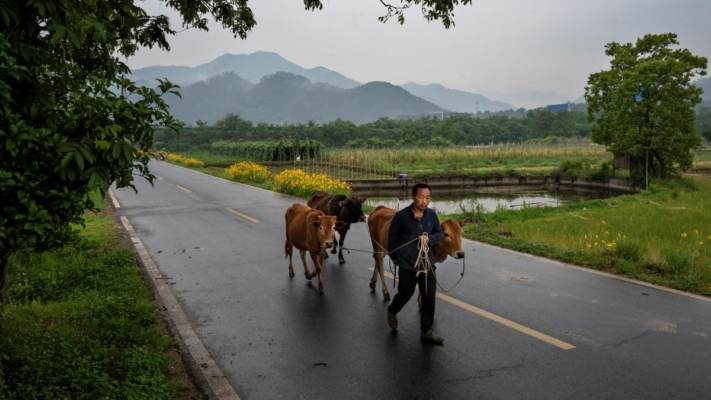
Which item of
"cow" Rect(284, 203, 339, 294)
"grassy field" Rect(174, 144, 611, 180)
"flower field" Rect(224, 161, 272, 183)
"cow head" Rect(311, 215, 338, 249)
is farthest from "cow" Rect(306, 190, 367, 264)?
"grassy field" Rect(174, 144, 611, 180)

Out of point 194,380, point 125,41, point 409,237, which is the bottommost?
point 194,380

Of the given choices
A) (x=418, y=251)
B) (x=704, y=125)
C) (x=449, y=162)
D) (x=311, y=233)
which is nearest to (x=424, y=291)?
(x=418, y=251)

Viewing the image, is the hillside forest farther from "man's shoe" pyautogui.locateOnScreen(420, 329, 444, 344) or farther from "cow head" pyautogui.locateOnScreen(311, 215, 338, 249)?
"man's shoe" pyautogui.locateOnScreen(420, 329, 444, 344)

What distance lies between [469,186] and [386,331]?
3149 cm

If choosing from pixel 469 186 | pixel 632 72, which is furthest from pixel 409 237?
pixel 469 186

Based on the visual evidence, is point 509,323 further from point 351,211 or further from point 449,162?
point 449,162

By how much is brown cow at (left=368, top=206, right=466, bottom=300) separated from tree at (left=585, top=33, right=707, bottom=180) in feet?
78.0

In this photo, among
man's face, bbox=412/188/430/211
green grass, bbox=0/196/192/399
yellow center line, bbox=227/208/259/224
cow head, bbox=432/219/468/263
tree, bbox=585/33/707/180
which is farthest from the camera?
tree, bbox=585/33/707/180

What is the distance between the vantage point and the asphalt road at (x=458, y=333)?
4824 millimetres

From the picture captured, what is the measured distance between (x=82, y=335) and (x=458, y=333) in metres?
4.47

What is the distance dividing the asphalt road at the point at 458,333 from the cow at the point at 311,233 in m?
0.51

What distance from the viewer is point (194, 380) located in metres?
5.02

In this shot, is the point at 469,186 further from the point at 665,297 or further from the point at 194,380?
the point at 194,380

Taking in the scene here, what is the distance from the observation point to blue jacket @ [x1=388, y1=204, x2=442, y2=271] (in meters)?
5.96
